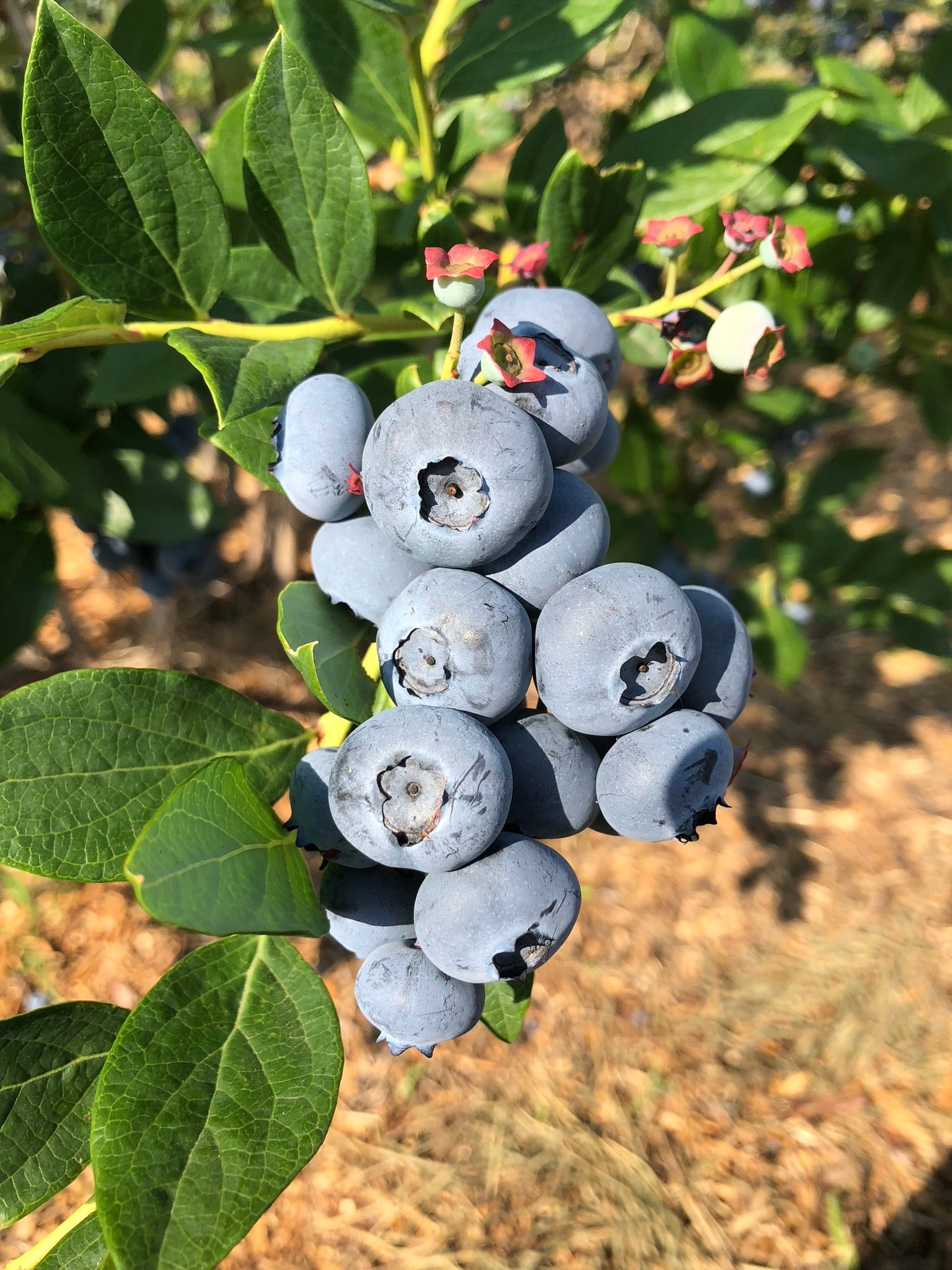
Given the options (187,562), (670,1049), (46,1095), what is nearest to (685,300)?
(46,1095)

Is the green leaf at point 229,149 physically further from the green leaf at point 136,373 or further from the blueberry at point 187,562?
the blueberry at point 187,562

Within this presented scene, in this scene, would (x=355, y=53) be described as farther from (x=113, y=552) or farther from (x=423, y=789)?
(x=113, y=552)

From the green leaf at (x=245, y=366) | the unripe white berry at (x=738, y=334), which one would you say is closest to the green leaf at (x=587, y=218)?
the unripe white berry at (x=738, y=334)

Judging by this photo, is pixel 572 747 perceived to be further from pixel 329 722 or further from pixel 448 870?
pixel 329 722

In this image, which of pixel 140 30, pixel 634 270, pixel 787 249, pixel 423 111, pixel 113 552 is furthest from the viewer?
pixel 113 552

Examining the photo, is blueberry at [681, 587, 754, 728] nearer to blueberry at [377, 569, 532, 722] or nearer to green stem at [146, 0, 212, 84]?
→ blueberry at [377, 569, 532, 722]

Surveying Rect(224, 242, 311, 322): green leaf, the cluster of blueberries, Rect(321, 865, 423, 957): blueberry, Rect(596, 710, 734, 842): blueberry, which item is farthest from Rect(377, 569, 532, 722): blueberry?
Rect(224, 242, 311, 322): green leaf

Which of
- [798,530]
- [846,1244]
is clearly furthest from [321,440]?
[846,1244]
